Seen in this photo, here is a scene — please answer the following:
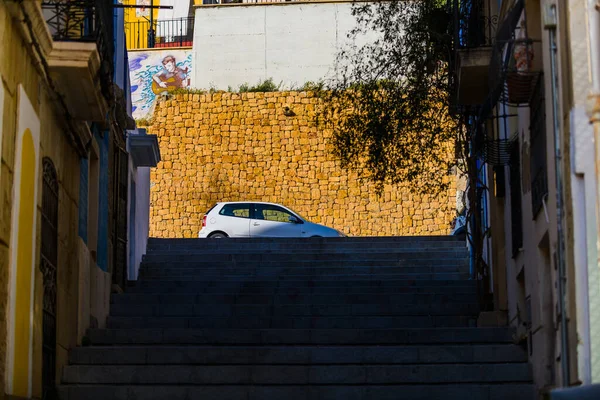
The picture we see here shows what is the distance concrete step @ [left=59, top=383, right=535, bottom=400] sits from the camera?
520 inches

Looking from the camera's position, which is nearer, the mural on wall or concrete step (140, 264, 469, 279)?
concrete step (140, 264, 469, 279)

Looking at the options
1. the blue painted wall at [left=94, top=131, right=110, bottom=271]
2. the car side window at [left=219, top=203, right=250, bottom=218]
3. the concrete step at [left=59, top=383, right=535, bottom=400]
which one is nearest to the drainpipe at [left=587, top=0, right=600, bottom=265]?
the concrete step at [left=59, top=383, right=535, bottom=400]

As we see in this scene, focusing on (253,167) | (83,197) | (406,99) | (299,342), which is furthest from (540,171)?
(253,167)

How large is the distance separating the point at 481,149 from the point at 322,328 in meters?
3.41

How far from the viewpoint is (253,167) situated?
35.0 meters

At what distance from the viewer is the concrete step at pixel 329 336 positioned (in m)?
14.9

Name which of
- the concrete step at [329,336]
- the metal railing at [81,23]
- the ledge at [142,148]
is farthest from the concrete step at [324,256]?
the metal railing at [81,23]

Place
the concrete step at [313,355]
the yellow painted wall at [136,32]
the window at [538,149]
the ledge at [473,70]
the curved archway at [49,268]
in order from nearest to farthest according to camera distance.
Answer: the window at [538,149] → the curved archway at [49,268] → the concrete step at [313,355] → the ledge at [473,70] → the yellow painted wall at [136,32]

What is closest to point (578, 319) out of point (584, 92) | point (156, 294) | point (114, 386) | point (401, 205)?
point (584, 92)

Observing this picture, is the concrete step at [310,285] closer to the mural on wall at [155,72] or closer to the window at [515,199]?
the window at [515,199]

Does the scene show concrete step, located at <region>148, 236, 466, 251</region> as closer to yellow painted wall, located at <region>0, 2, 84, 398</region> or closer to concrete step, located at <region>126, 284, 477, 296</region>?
concrete step, located at <region>126, 284, 477, 296</region>

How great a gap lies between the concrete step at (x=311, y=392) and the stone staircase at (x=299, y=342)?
0.01 meters

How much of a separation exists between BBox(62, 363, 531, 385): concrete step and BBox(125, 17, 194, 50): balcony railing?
30.4 metres

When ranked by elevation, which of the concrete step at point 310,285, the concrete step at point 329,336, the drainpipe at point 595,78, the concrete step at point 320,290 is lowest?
the concrete step at point 329,336
